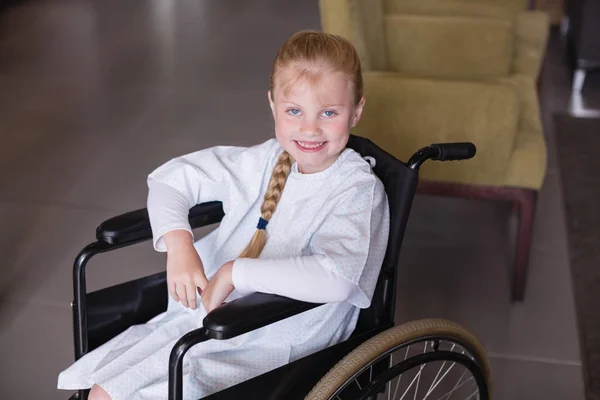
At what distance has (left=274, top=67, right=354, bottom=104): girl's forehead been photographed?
1509 millimetres

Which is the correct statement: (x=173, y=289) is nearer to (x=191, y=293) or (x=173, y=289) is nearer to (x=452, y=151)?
(x=191, y=293)

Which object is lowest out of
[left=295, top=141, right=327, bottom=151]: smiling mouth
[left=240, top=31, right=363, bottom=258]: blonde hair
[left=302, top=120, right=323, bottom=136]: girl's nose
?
[left=295, top=141, right=327, bottom=151]: smiling mouth

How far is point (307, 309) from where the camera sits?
57.1 inches

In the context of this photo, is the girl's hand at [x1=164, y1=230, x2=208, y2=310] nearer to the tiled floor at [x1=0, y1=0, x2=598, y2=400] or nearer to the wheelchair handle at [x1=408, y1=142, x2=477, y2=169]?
the wheelchair handle at [x1=408, y1=142, x2=477, y2=169]

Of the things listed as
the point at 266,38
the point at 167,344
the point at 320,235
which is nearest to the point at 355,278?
the point at 320,235

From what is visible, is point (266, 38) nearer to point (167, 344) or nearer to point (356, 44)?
point (356, 44)

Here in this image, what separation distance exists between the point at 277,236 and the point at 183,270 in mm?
213

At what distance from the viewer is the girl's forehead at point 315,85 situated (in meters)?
1.51

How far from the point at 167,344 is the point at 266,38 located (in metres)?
3.40

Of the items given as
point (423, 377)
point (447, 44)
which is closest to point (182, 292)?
point (423, 377)

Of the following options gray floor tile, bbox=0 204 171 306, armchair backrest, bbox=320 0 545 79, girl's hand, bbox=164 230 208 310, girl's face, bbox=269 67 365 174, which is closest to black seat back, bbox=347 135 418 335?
girl's face, bbox=269 67 365 174

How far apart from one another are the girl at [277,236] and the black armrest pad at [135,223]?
0.08 feet

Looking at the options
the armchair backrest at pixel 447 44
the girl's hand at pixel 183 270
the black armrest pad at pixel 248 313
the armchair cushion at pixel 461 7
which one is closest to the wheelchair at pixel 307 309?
the black armrest pad at pixel 248 313

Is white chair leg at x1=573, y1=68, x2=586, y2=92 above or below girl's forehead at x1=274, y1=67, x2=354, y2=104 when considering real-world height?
below
